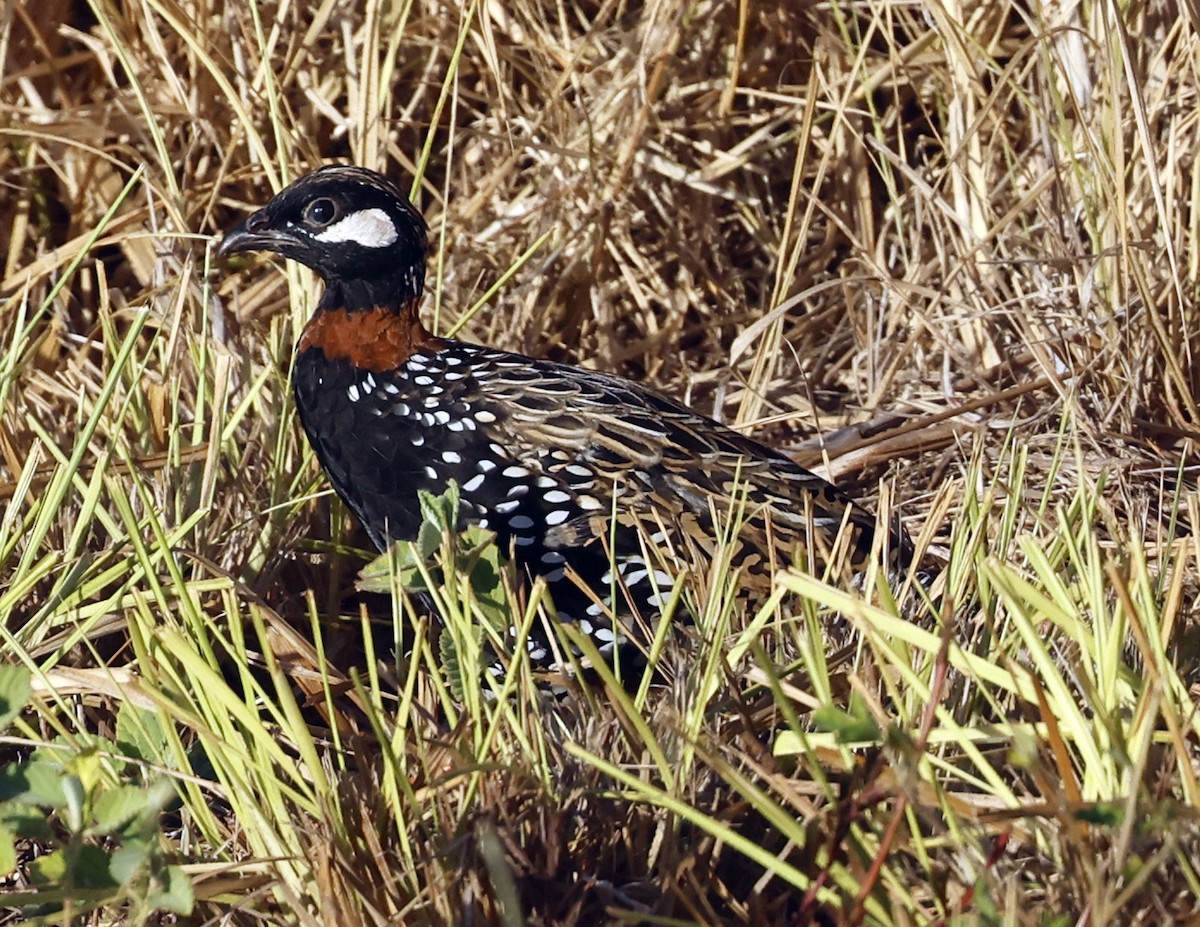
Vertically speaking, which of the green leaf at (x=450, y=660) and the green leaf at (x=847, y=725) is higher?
the green leaf at (x=847, y=725)

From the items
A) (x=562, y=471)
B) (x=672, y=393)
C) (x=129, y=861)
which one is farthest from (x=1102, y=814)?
(x=672, y=393)

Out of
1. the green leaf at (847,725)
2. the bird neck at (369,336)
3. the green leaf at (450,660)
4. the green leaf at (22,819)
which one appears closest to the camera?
the green leaf at (847,725)

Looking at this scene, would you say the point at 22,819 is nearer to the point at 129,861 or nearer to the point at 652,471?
the point at 129,861

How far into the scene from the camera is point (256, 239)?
360 centimetres

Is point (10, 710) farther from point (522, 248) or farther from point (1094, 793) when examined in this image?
point (522, 248)

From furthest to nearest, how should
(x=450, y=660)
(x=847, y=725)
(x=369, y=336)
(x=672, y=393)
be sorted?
1. (x=672, y=393)
2. (x=369, y=336)
3. (x=450, y=660)
4. (x=847, y=725)

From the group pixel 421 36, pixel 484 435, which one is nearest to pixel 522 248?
pixel 421 36

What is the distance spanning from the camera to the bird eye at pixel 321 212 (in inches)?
139

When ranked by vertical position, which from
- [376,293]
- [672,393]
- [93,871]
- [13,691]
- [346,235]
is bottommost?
[672,393]

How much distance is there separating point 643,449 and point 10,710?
Result: 150cm

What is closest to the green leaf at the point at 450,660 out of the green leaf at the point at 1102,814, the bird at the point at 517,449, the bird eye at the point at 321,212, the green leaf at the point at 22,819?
the bird at the point at 517,449

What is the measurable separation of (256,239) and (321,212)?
0.17 meters

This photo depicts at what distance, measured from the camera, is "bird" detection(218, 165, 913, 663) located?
315cm

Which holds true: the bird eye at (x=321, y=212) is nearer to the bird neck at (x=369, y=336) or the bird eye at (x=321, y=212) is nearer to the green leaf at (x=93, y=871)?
the bird neck at (x=369, y=336)
